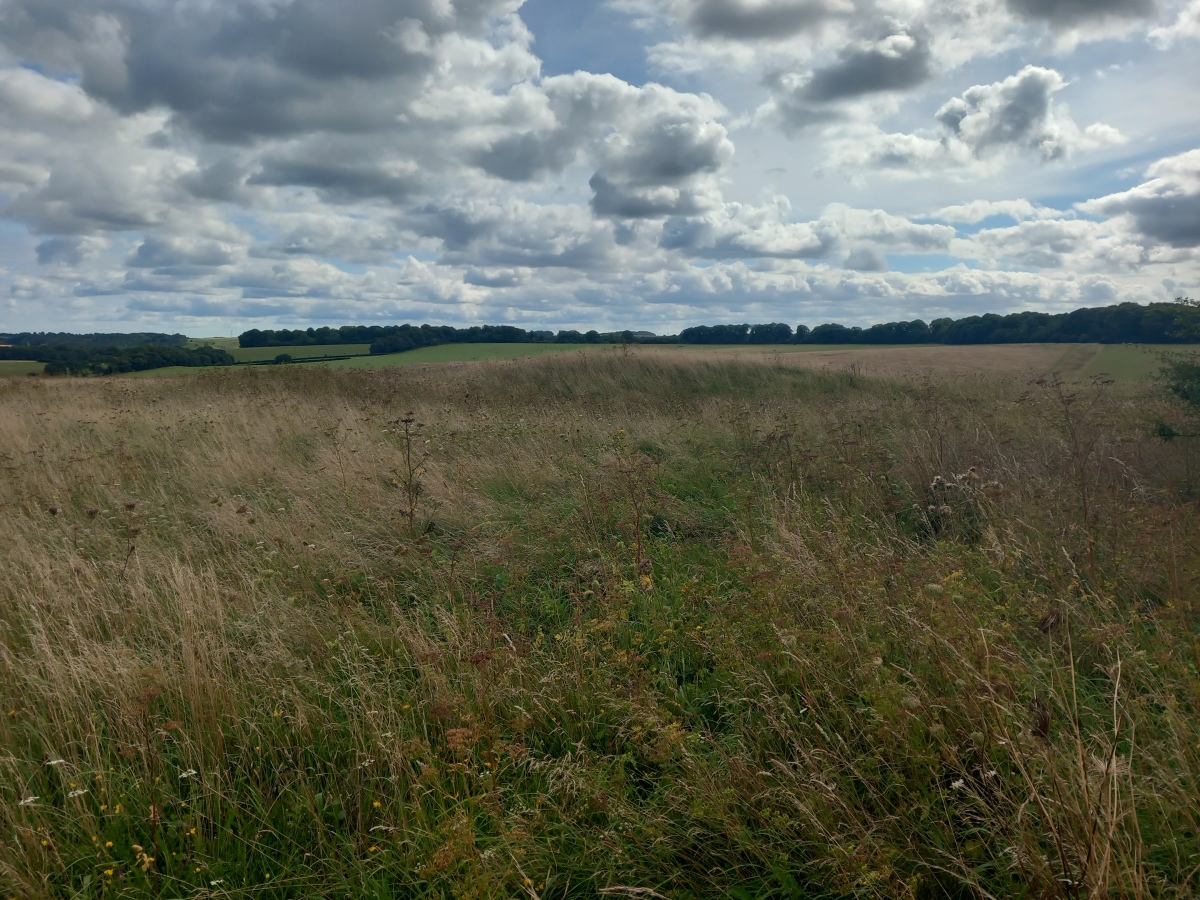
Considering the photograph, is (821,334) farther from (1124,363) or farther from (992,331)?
(1124,363)

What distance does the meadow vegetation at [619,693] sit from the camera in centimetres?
250

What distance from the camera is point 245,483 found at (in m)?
8.42

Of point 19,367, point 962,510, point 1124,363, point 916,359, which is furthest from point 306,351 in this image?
point 962,510

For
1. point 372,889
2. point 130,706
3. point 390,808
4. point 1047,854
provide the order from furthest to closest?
point 130,706 → point 390,808 → point 372,889 → point 1047,854

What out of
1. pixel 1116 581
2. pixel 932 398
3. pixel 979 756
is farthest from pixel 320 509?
pixel 932 398

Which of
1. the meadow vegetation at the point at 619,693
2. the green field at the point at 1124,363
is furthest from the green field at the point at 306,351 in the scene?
the green field at the point at 1124,363

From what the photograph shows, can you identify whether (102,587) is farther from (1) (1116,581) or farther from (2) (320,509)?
(1) (1116,581)

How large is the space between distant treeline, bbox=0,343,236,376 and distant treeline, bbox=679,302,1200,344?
25342 mm

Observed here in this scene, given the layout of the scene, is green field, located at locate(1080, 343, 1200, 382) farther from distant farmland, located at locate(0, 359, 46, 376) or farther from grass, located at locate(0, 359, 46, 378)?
distant farmland, located at locate(0, 359, 46, 376)

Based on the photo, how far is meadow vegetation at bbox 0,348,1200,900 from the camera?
250 centimetres

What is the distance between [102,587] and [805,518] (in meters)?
5.25

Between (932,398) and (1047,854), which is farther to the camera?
(932,398)

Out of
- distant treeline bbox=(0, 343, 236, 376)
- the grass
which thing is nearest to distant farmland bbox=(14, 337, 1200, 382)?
the grass

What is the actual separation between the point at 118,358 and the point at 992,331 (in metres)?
42.2
